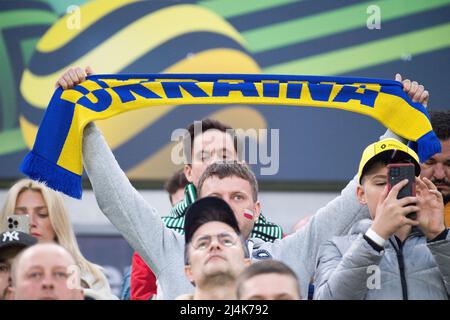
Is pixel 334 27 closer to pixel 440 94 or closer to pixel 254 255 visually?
pixel 440 94

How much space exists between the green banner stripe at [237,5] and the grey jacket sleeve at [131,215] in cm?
378

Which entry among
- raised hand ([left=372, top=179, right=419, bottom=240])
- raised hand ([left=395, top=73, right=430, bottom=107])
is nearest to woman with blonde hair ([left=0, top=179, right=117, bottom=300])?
raised hand ([left=372, top=179, right=419, bottom=240])

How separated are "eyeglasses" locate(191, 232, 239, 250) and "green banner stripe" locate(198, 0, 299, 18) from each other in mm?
4262

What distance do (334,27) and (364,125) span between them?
0.76 metres

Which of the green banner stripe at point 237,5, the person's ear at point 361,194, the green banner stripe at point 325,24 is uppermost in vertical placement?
the green banner stripe at point 237,5

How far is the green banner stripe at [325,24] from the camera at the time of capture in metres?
9.39

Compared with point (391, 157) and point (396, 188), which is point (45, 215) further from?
point (396, 188)

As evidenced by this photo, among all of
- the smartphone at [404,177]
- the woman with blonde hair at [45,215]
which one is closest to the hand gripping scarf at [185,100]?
the woman with blonde hair at [45,215]

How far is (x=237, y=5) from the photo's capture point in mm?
9438

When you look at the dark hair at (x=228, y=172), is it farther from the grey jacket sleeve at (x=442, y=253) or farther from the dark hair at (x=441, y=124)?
the dark hair at (x=441, y=124)

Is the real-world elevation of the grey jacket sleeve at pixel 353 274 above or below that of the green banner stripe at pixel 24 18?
below

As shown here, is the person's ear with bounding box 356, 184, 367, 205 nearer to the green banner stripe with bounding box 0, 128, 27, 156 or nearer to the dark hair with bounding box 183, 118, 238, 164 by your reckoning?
the dark hair with bounding box 183, 118, 238, 164

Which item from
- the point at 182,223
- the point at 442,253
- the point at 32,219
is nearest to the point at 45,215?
the point at 32,219
